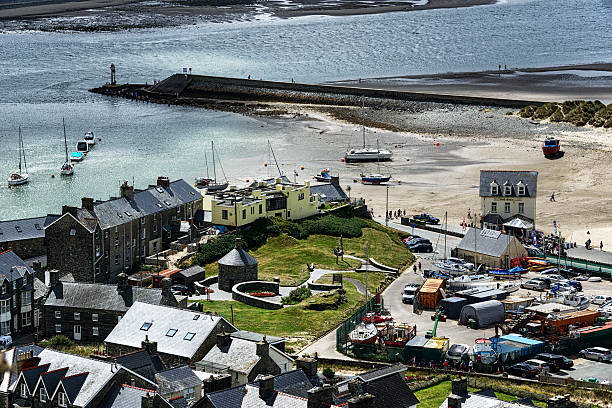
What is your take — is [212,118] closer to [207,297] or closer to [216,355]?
[207,297]

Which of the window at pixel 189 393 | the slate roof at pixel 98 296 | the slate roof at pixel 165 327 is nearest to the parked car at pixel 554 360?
the slate roof at pixel 165 327

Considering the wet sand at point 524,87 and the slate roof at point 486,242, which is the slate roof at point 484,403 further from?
the wet sand at point 524,87

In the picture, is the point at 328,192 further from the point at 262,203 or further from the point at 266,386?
the point at 266,386

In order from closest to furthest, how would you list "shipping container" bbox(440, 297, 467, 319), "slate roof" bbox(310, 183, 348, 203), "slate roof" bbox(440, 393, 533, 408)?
"slate roof" bbox(440, 393, 533, 408) < "shipping container" bbox(440, 297, 467, 319) < "slate roof" bbox(310, 183, 348, 203)

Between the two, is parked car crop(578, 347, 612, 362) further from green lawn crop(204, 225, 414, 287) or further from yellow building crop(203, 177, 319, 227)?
yellow building crop(203, 177, 319, 227)

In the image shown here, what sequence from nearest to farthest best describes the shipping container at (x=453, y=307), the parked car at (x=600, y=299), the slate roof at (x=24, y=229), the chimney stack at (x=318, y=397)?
the chimney stack at (x=318, y=397)
the shipping container at (x=453, y=307)
the parked car at (x=600, y=299)
the slate roof at (x=24, y=229)

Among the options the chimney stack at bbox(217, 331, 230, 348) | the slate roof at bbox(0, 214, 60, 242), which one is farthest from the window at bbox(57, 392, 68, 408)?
the slate roof at bbox(0, 214, 60, 242)
